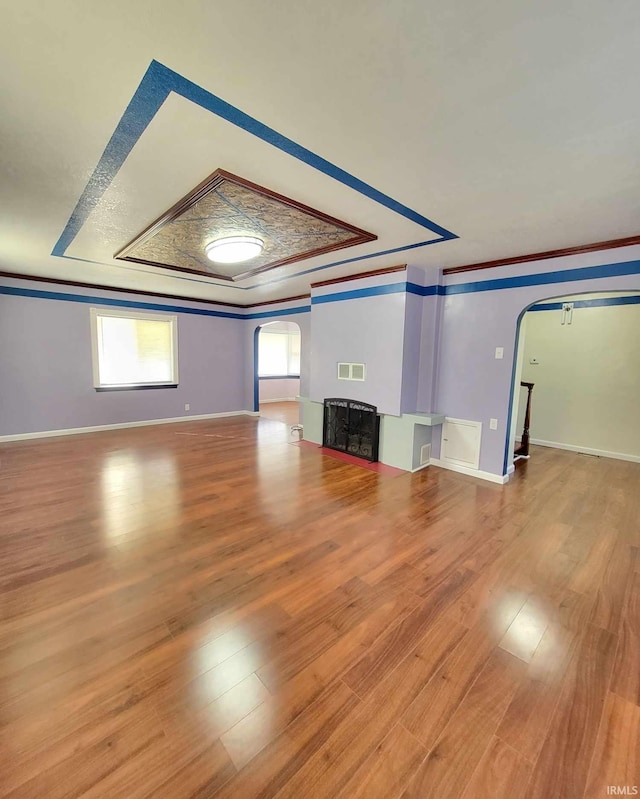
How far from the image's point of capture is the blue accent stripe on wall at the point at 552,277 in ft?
10.3

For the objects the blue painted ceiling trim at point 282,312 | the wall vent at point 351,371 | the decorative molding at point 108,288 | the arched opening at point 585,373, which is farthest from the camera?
the blue painted ceiling trim at point 282,312

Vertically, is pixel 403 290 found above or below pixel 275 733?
above

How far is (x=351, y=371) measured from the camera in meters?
4.84

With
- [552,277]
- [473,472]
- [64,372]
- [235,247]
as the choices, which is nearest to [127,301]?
[64,372]

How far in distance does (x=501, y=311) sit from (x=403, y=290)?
Answer: 1159 mm

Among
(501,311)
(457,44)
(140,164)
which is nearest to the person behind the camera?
(457,44)

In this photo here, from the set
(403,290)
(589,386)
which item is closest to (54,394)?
(403,290)

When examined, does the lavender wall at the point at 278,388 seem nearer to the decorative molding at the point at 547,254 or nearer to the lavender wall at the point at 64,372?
the lavender wall at the point at 64,372

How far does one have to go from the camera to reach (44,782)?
107 centimetres

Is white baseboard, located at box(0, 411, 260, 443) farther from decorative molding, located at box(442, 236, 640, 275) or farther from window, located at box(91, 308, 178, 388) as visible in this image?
decorative molding, located at box(442, 236, 640, 275)

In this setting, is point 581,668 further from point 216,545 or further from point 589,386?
point 589,386

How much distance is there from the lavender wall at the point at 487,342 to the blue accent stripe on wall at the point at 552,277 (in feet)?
0.06

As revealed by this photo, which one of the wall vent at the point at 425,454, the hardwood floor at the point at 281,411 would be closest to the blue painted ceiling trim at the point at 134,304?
the hardwood floor at the point at 281,411

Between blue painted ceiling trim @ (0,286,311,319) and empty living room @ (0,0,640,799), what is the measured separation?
35.2 inches
